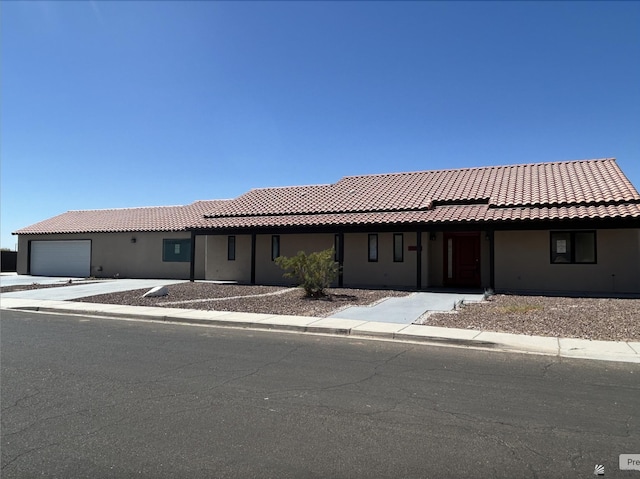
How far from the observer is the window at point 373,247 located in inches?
846

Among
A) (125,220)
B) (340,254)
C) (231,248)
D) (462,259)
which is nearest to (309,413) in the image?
(340,254)

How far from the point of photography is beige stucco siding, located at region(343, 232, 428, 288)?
20.8 metres

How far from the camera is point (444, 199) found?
21.3 metres

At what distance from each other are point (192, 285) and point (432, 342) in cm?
1455

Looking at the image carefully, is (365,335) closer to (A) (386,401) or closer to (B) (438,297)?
(A) (386,401)

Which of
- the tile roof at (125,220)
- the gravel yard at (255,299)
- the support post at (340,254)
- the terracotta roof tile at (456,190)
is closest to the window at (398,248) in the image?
the terracotta roof tile at (456,190)

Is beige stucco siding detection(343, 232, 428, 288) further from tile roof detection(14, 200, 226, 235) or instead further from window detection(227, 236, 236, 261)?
tile roof detection(14, 200, 226, 235)

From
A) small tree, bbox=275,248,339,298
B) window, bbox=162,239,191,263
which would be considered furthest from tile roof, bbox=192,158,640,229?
small tree, bbox=275,248,339,298

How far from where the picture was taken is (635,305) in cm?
1384

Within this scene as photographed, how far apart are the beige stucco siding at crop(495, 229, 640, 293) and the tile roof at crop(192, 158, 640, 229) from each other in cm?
126

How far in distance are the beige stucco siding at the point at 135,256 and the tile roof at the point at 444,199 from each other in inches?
25.4

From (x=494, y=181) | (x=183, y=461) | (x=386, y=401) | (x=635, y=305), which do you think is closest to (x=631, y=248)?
(x=635, y=305)

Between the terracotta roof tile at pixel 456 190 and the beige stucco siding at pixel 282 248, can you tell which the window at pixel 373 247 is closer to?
the terracotta roof tile at pixel 456 190

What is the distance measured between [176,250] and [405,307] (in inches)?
698
